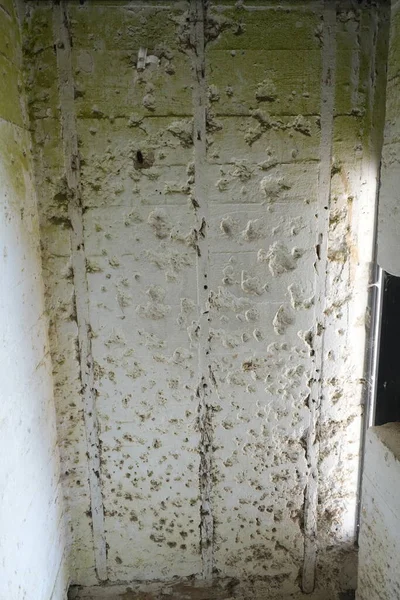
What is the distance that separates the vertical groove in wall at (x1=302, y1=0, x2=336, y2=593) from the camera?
1.61 meters

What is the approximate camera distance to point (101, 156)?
164 centimetres

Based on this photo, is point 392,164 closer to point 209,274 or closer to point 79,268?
point 209,274

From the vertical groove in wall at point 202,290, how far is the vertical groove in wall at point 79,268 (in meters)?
0.42

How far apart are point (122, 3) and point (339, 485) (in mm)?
2008

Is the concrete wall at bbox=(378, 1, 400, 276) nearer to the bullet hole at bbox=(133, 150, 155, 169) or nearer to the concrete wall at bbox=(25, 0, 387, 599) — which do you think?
the concrete wall at bbox=(25, 0, 387, 599)

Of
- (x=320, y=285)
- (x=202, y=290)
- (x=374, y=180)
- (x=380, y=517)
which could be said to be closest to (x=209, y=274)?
(x=202, y=290)

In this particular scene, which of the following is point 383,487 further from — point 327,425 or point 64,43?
point 64,43

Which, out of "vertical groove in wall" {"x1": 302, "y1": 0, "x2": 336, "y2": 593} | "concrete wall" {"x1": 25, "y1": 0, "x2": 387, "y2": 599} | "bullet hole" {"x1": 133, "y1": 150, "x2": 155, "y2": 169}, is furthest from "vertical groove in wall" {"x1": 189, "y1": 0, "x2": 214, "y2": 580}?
"vertical groove in wall" {"x1": 302, "y1": 0, "x2": 336, "y2": 593}

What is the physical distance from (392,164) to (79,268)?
116 centimetres

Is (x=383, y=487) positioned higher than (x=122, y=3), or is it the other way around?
(x=122, y=3)

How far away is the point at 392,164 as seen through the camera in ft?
5.17

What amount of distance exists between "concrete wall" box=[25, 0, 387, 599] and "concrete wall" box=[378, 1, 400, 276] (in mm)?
70

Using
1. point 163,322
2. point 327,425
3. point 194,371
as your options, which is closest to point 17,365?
point 163,322

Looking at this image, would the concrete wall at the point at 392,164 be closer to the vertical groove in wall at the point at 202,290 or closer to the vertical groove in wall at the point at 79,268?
the vertical groove in wall at the point at 202,290
